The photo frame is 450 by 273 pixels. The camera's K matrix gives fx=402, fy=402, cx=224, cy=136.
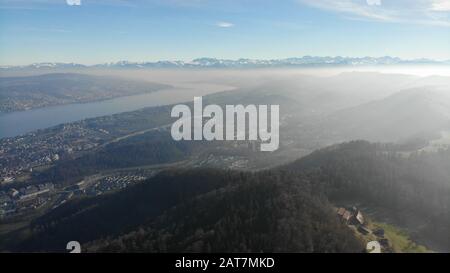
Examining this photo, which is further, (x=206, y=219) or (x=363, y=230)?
(x=206, y=219)


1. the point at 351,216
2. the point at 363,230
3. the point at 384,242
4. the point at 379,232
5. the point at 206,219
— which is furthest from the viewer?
the point at 206,219

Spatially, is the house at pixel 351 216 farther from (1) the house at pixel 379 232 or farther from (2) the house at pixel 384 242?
(2) the house at pixel 384 242

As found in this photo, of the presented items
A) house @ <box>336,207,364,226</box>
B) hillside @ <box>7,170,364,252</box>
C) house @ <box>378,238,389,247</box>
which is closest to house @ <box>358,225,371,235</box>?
house @ <box>336,207,364,226</box>

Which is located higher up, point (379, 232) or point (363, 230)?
point (363, 230)

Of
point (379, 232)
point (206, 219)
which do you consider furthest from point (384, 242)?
point (206, 219)

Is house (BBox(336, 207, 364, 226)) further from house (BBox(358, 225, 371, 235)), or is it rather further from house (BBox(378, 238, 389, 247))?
house (BBox(378, 238, 389, 247))

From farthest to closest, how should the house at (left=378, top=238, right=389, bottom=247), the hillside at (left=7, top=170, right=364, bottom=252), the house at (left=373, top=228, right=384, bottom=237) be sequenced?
the house at (left=373, top=228, right=384, bottom=237) → the house at (left=378, top=238, right=389, bottom=247) → the hillside at (left=7, top=170, right=364, bottom=252)

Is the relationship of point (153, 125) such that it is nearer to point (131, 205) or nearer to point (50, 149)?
point (50, 149)

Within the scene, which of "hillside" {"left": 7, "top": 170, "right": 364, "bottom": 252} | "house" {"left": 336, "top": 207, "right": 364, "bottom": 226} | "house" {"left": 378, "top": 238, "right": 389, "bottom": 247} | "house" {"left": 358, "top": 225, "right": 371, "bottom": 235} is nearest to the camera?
"hillside" {"left": 7, "top": 170, "right": 364, "bottom": 252}

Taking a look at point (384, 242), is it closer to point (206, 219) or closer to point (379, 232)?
point (379, 232)

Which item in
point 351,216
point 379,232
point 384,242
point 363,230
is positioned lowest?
point 384,242
